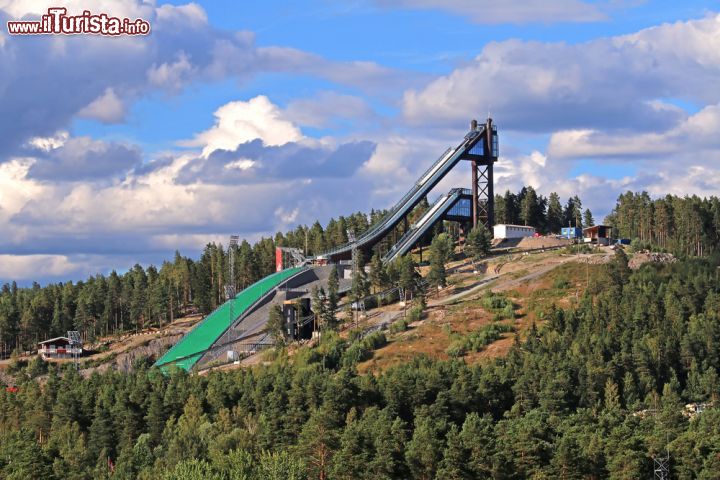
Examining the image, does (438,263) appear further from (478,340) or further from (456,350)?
(456,350)

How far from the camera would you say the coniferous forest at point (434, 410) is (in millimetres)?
110875

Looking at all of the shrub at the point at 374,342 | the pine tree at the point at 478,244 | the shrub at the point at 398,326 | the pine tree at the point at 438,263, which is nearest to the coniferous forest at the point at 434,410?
the shrub at the point at 374,342

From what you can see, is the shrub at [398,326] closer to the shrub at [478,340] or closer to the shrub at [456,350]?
the shrub at [478,340]

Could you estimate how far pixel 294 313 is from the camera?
587 ft

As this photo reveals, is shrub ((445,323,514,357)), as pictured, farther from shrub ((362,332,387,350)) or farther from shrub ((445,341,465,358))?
shrub ((362,332,387,350))

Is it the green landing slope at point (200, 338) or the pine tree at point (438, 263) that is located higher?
the pine tree at point (438, 263)

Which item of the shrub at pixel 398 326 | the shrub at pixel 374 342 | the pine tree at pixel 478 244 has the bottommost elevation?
the shrub at pixel 374 342

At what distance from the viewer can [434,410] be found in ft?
420

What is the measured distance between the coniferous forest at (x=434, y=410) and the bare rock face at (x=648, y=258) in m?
8.22

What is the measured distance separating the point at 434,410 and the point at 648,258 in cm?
6151

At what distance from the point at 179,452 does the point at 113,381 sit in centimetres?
3687

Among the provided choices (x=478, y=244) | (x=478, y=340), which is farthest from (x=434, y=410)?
(x=478, y=244)

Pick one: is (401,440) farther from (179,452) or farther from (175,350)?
(175,350)

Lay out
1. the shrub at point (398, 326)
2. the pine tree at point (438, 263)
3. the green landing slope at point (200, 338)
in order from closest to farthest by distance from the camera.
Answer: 1. the shrub at point (398, 326)
2. the green landing slope at point (200, 338)
3. the pine tree at point (438, 263)
